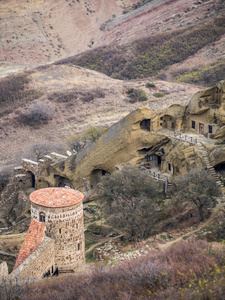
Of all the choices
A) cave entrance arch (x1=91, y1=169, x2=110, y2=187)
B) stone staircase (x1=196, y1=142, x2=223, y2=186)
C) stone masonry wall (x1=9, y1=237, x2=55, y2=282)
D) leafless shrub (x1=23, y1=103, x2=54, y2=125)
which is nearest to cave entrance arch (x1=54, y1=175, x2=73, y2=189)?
cave entrance arch (x1=91, y1=169, x2=110, y2=187)

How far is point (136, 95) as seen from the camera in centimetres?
6156

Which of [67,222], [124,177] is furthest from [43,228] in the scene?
[124,177]

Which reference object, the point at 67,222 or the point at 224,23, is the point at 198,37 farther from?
the point at 67,222

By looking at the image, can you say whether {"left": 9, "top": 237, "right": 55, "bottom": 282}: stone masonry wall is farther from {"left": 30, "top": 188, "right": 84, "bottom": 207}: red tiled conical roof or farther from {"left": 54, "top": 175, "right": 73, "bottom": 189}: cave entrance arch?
{"left": 54, "top": 175, "right": 73, "bottom": 189}: cave entrance arch

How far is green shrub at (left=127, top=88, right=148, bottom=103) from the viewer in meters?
60.0

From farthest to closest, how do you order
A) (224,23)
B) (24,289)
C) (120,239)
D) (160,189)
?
(224,23)
(160,189)
(120,239)
(24,289)

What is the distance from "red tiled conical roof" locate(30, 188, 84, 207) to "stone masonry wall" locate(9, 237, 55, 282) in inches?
69.2

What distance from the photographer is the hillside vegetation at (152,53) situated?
7294 cm

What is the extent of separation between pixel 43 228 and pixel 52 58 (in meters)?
78.4

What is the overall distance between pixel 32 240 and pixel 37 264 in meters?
1.52

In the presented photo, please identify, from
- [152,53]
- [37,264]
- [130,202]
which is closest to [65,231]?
[37,264]

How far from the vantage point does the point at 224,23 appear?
73.4m

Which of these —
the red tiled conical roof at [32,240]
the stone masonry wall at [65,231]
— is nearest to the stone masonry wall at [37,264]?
the red tiled conical roof at [32,240]

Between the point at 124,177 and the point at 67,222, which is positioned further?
the point at 124,177
